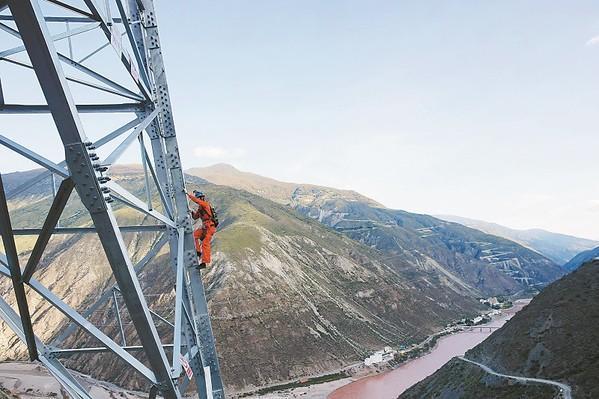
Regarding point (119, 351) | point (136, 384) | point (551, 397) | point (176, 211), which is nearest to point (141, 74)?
point (176, 211)

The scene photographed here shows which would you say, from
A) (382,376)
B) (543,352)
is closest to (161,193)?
(543,352)

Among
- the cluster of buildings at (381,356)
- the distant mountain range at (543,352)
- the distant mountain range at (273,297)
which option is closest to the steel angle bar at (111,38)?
the distant mountain range at (543,352)

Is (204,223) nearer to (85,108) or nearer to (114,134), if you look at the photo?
(85,108)

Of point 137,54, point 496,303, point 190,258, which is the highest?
point 137,54

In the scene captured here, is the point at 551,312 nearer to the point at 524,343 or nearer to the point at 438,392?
the point at 524,343

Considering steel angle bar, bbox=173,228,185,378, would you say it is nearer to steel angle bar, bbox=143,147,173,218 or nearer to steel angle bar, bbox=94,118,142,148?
steel angle bar, bbox=143,147,173,218
